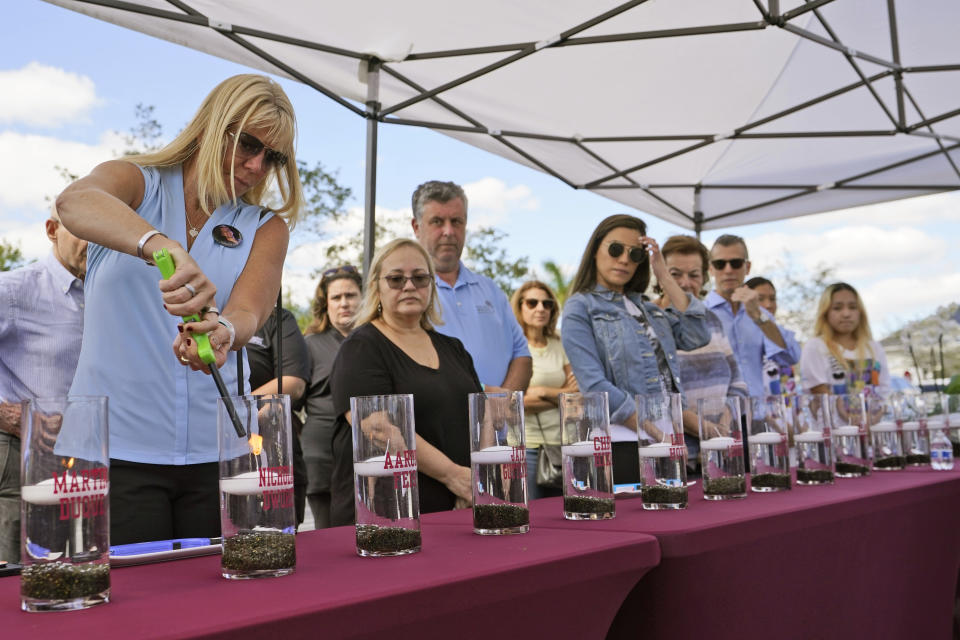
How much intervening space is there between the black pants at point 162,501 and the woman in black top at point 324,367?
219 cm

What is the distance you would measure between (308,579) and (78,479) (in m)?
0.28

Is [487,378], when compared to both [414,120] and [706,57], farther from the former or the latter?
[706,57]

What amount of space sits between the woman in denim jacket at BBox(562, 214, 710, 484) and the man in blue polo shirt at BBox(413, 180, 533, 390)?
0.63 meters

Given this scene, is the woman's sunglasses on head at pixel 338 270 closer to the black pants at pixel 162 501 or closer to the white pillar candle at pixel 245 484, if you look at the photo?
the black pants at pixel 162 501

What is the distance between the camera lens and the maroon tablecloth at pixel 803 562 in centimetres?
133

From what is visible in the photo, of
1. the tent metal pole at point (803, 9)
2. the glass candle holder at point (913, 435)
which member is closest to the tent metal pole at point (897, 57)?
the tent metal pole at point (803, 9)

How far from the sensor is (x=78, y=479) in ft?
3.04

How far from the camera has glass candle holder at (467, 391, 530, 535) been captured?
4.49ft

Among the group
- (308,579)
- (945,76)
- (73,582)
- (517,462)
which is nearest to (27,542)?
(73,582)

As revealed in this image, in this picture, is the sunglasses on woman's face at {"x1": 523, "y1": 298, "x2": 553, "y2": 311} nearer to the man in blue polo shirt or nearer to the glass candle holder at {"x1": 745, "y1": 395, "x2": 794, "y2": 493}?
the man in blue polo shirt

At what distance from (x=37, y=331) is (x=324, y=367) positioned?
159 centimetres

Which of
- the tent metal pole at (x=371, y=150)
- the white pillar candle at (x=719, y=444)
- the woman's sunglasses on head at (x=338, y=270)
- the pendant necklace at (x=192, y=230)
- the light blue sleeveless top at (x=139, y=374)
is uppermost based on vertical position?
the tent metal pole at (x=371, y=150)

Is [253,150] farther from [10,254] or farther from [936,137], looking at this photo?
[10,254]

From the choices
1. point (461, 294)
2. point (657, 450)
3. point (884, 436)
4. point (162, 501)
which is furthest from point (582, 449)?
point (461, 294)
